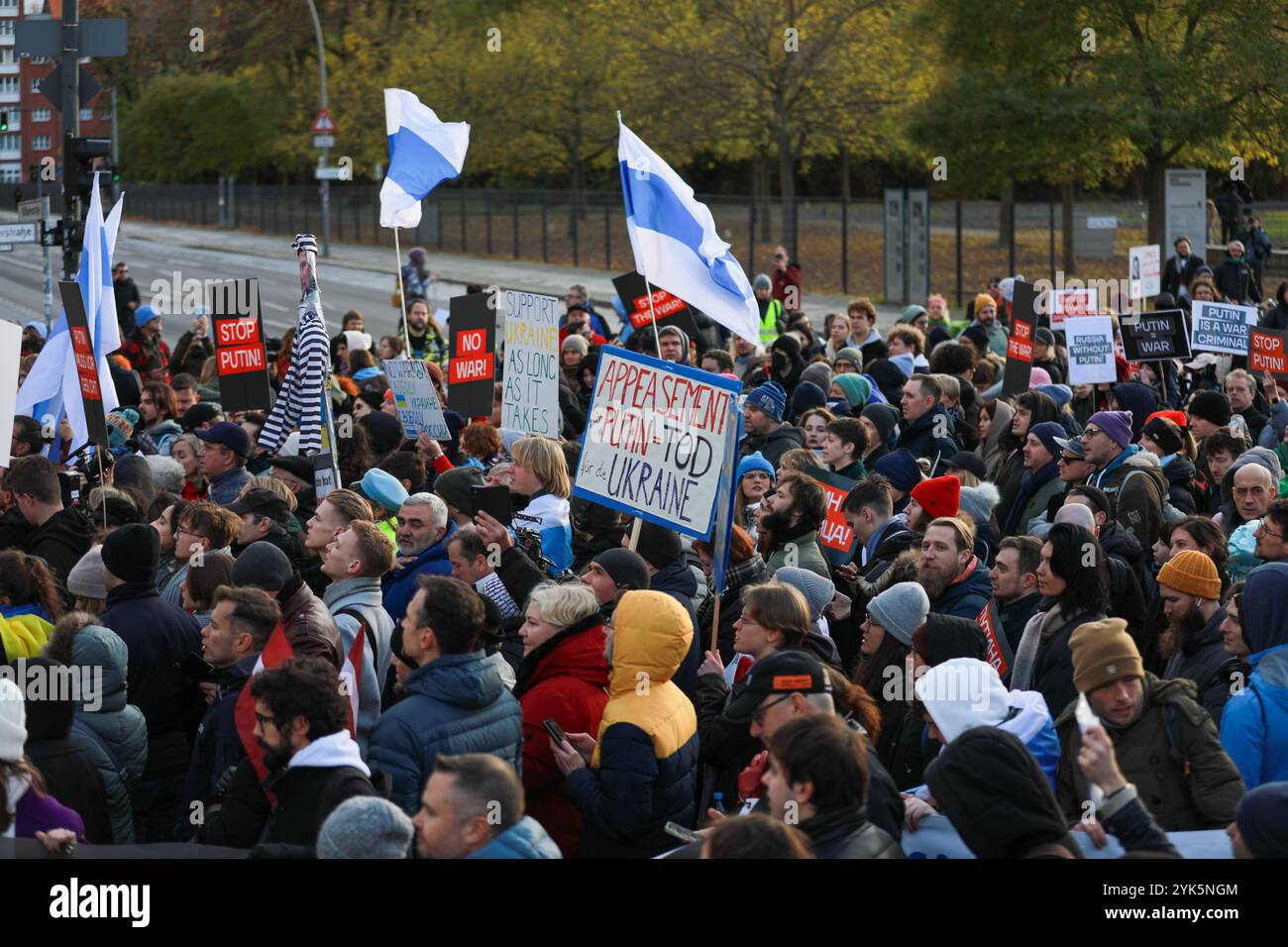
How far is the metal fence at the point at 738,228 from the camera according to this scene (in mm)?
33500

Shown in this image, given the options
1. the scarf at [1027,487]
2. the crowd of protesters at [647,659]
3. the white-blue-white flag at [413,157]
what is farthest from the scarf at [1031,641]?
the white-blue-white flag at [413,157]

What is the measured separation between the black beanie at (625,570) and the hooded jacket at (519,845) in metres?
2.19

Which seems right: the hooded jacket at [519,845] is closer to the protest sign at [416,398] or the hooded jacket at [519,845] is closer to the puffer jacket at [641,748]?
the puffer jacket at [641,748]

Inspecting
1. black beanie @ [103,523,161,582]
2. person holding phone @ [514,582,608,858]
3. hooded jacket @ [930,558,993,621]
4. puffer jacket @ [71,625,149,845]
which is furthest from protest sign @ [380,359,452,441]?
person holding phone @ [514,582,608,858]

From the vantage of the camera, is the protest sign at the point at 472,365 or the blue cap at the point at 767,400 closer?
the blue cap at the point at 767,400

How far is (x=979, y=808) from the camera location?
4.29 meters

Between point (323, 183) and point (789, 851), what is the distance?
4635cm

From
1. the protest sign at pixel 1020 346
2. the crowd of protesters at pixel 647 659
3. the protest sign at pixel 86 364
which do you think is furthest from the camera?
the protest sign at pixel 1020 346

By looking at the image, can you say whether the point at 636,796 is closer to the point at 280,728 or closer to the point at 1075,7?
the point at 280,728

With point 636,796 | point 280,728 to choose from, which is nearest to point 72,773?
point 280,728

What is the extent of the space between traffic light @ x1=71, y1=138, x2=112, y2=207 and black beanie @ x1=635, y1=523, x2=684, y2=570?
10839 mm

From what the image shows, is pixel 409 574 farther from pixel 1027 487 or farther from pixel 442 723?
pixel 1027 487

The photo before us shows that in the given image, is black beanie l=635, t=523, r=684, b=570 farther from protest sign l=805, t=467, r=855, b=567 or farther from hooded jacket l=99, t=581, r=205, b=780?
hooded jacket l=99, t=581, r=205, b=780

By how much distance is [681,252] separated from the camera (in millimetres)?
9383
